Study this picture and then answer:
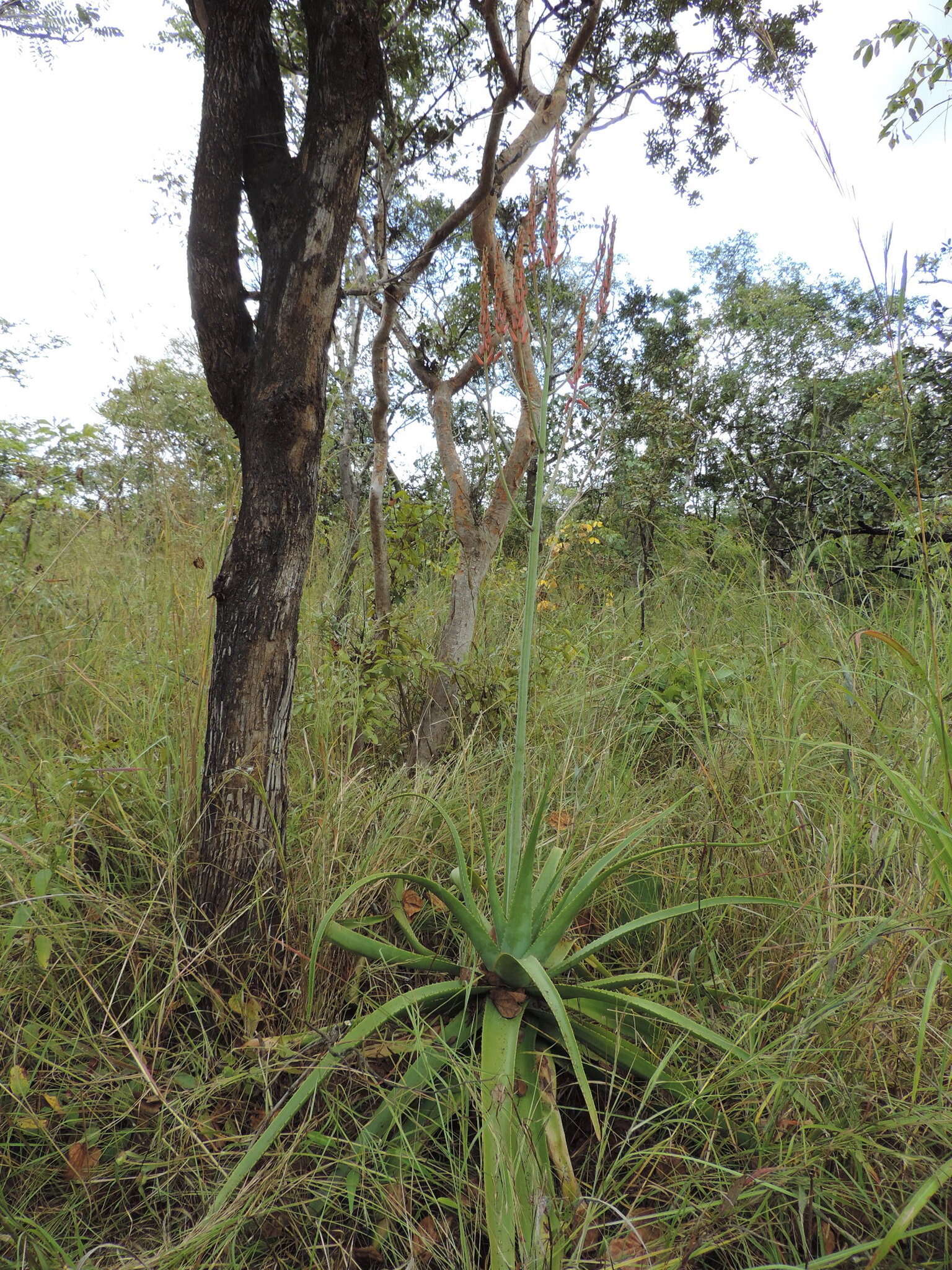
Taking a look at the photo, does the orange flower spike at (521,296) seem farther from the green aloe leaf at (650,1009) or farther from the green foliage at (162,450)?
the green aloe leaf at (650,1009)

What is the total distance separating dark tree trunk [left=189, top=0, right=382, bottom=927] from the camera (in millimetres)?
1474

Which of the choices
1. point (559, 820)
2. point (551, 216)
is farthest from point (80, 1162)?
point (551, 216)

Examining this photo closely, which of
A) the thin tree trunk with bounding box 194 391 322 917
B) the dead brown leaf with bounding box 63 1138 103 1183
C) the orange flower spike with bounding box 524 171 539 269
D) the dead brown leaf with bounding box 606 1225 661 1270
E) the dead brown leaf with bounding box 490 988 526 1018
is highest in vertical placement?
the orange flower spike with bounding box 524 171 539 269

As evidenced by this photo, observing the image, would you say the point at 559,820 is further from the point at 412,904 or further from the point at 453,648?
the point at 453,648

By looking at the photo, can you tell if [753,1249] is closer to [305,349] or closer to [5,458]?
[305,349]

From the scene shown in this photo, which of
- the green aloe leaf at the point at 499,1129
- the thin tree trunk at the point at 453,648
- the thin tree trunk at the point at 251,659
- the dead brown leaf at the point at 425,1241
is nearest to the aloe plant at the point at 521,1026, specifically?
the green aloe leaf at the point at 499,1129

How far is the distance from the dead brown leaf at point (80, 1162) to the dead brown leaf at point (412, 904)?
76 cm

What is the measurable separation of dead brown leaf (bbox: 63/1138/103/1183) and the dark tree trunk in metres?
0.44

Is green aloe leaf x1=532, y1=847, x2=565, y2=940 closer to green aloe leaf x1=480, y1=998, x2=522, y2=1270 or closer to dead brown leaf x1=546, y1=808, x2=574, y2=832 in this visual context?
green aloe leaf x1=480, y1=998, x2=522, y2=1270

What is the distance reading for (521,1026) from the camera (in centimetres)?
128

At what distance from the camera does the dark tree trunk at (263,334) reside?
4.83 feet

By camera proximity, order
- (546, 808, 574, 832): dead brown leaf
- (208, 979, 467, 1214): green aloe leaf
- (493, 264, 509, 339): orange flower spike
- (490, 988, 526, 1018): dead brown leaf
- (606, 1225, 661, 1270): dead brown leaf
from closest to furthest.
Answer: (606, 1225, 661, 1270): dead brown leaf → (208, 979, 467, 1214): green aloe leaf → (490, 988, 526, 1018): dead brown leaf → (493, 264, 509, 339): orange flower spike → (546, 808, 574, 832): dead brown leaf

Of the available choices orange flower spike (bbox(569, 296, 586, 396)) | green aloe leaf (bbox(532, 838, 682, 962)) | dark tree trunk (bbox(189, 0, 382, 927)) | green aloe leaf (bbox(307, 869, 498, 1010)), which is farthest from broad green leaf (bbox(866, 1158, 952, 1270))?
orange flower spike (bbox(569, 296, 586, 396))

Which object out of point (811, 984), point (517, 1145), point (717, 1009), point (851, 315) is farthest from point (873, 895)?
point (851, 315)
